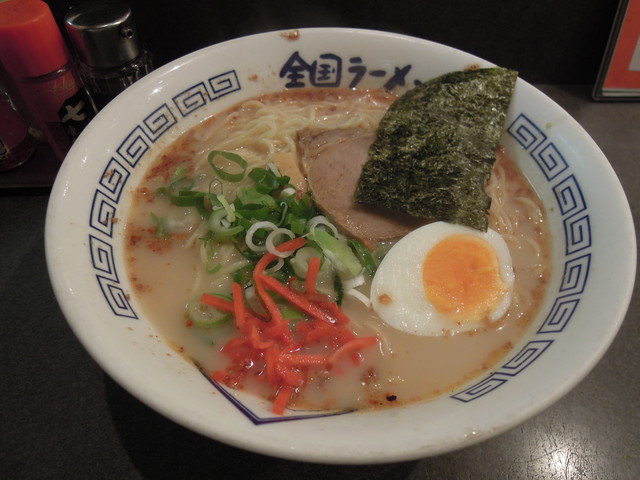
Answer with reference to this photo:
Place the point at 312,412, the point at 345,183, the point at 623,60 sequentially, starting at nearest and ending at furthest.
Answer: the point at 312,412, the point at 345,183, the point at 623,60

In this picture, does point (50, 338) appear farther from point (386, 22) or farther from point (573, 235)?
point (386, 22)

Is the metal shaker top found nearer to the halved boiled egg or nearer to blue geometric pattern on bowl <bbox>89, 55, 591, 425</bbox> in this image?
blue geometric pattern on bowl <bbox>89, 55, 591, 425</bbox>

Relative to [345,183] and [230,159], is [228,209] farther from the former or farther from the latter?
[345,183]

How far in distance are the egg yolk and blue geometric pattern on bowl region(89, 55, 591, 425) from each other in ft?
0.58

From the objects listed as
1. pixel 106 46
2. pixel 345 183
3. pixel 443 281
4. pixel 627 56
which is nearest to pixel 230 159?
pixel 345 183

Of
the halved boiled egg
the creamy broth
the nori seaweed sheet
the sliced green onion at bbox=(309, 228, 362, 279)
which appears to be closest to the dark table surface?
the creamy broth

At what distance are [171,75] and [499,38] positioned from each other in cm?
167

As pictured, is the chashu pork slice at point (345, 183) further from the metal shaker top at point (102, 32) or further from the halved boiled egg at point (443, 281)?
the metal shaker top at point (102, 32)

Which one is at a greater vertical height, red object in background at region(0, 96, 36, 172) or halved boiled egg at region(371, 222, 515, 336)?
red object in background at region(0, 96, 36, 172)

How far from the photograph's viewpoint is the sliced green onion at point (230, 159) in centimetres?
175

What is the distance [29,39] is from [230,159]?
2.58 ft

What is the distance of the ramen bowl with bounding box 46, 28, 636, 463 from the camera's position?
104cm

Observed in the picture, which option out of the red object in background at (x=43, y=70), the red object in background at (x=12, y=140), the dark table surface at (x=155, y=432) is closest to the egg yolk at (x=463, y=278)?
the dark table surface at (x=155, y=432)

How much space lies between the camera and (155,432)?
4.67ft
